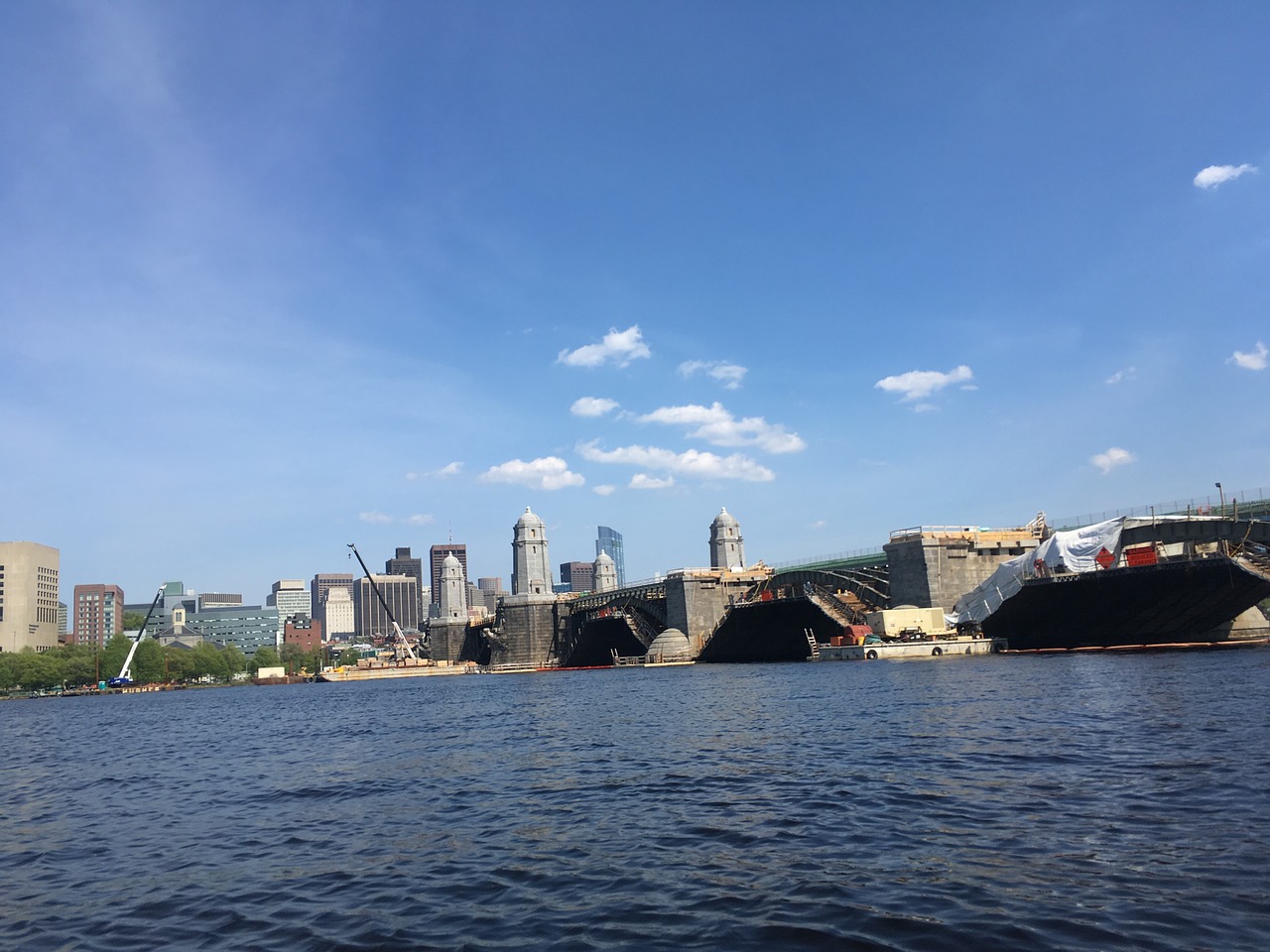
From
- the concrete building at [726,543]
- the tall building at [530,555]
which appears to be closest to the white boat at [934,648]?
the concrete building at [726,543]

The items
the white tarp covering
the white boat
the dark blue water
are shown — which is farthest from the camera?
the white boat

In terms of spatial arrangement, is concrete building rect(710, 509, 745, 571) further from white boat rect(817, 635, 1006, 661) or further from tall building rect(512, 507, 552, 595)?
white boat rect(817, 635, 1006, 661)

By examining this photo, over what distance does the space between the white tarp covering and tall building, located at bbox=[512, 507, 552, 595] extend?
91369 millimetres

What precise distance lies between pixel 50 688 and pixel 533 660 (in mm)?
101747

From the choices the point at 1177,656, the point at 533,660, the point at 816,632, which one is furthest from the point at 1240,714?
the point at 533,660

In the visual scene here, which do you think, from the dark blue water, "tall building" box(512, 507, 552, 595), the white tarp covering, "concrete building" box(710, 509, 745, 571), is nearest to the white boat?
the white tarp covering

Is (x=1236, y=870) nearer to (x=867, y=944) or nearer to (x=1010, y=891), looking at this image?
(x=1010, y=891)

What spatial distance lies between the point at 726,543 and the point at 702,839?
14383 cm

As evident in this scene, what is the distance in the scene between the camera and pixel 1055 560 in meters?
78.6

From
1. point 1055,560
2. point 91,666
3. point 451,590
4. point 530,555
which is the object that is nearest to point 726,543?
point 530,555

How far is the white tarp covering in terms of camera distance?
3002 inches

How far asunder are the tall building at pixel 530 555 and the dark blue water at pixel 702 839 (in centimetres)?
12650

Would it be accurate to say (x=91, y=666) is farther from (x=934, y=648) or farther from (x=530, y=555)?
(x=934, y=648)

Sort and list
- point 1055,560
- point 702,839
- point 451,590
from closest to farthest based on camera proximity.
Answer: point 702,839 < point 1055,560 < point 451,590
